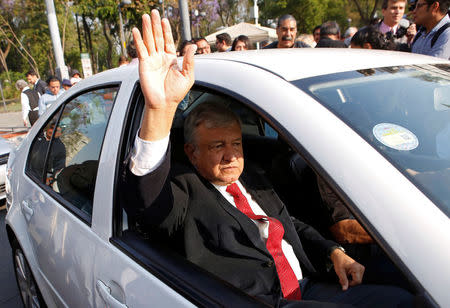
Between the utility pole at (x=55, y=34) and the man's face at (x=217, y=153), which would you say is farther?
the utility pole at (x=55, y=34)

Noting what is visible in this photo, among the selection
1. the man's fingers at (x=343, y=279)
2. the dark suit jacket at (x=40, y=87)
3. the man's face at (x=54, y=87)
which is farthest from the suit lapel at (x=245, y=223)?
the dark suit jacket at (x=40, y=87)

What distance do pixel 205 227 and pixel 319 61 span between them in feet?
2.34

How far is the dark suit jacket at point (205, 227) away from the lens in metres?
1.28

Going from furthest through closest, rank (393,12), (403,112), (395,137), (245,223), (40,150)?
(393,12), (40,150), (245,223), (403,112), (395,137)

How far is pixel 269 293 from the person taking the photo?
129 centimetres

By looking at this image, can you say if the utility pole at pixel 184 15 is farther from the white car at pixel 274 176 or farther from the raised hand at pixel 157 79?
the raised hand at pixel 157 79

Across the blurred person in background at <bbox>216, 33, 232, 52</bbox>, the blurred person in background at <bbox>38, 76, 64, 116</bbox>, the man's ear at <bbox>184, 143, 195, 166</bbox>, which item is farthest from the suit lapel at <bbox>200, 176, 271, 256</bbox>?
the blurred person in background at <bbox>38, 76, 64, 116</bbox>

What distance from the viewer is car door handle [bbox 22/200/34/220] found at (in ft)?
6.72

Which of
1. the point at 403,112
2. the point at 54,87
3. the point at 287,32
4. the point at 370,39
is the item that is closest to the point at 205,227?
the point at 403,112

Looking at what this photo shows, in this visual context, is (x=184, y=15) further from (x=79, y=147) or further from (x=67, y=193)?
(x=67, y=193)

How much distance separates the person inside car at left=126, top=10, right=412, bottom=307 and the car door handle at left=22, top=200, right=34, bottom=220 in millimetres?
1009

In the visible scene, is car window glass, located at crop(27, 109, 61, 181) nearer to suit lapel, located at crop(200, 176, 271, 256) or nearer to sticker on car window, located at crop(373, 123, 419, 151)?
suit lapel, located at crop(200, 176, 271, 256)

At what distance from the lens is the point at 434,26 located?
351 centimetres

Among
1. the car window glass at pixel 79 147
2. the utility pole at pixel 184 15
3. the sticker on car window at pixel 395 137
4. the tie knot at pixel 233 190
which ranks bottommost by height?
the tie knot at pixel 233 190
